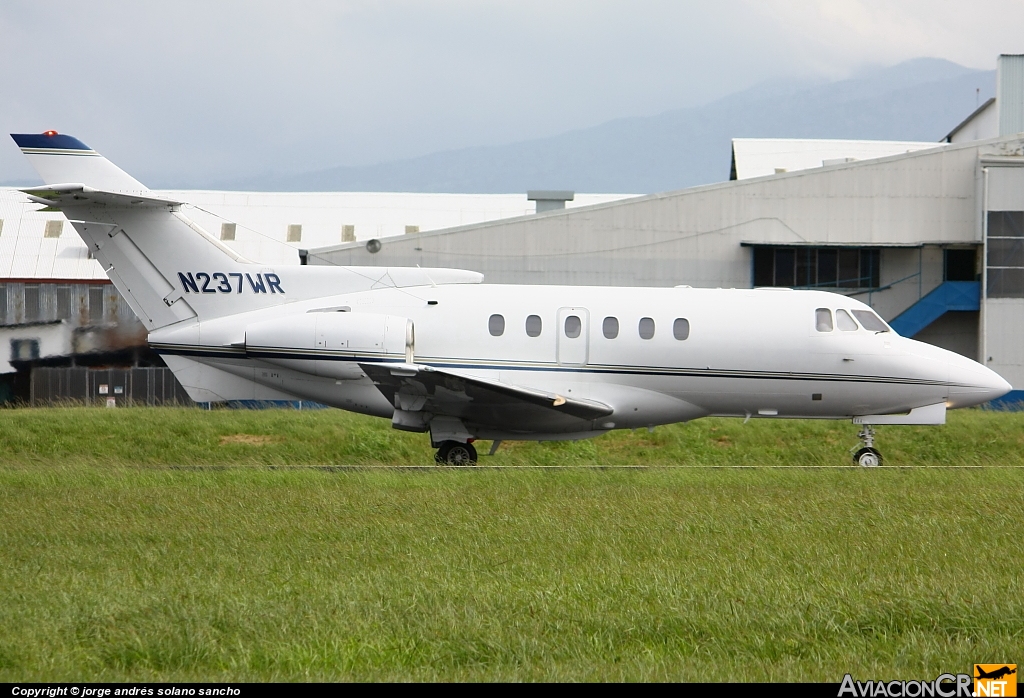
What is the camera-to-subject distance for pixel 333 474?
14.1m

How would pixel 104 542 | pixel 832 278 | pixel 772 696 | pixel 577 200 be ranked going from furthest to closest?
1. pixel 577 200
2. pixel 832 278
3. pixel 104 542
4. pixel 772 696

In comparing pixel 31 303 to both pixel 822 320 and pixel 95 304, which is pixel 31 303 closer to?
pixel 95 304

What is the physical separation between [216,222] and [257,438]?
1898cm

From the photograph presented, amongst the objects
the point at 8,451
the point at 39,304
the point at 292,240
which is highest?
the point at 292,240

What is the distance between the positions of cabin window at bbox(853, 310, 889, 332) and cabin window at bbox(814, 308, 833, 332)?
52 centimetres

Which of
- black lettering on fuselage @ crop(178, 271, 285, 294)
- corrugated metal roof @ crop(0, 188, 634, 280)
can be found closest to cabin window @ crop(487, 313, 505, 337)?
Answer: black lettering on fuselage @ crop(178, 271, 285, 294)

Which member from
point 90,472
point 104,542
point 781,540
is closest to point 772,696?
point 781,540

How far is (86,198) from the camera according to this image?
16000 mm

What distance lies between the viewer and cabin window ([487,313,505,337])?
16.3 metres

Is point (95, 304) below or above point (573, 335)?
above

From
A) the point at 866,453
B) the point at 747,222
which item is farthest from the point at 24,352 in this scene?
the point at 866,453

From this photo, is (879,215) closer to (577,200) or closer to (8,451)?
(577,200)

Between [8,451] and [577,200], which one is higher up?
[577,200]

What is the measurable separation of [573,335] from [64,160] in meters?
8.16
